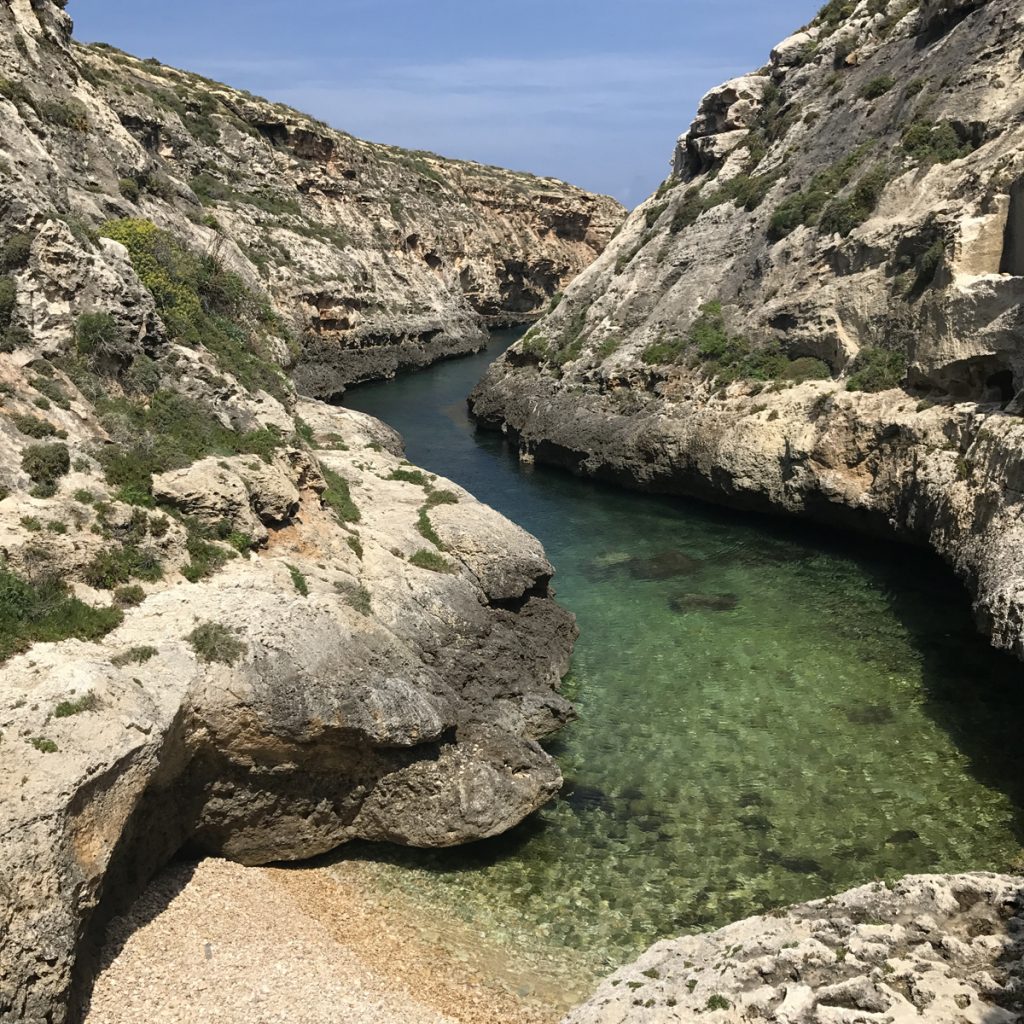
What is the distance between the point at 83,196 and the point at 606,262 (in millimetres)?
34015

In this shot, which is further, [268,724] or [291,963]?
[268,724]

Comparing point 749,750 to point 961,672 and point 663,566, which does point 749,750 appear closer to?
point 961,672

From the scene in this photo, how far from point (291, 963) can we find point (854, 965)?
789 centimetres

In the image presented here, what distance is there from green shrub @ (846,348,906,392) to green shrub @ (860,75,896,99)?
16504 mm

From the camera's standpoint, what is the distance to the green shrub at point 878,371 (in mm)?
30906

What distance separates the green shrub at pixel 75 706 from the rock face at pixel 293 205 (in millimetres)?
10987

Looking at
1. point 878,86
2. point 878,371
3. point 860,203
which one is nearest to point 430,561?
point 878,371

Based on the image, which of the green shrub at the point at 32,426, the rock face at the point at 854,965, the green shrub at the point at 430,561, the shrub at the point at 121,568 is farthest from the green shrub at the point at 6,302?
the rock face at the point at 854,965

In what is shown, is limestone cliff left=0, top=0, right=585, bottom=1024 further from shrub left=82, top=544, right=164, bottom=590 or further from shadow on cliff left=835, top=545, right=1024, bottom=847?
shadow on cliff left=835, top=545, right=1024, bottom=847

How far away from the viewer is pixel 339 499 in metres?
23.6

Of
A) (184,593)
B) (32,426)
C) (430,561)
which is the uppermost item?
(32,426)

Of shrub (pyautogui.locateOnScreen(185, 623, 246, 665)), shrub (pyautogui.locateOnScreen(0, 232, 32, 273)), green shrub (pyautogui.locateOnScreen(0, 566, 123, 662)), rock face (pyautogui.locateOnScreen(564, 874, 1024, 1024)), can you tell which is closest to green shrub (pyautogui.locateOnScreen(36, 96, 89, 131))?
shrub (pyautogui.locateOnScreen(0, 232, 32, 273))

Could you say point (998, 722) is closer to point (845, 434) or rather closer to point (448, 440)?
point (845, 434)

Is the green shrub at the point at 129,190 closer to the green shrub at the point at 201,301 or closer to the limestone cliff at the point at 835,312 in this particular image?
the green shrub at the point at 201,301
